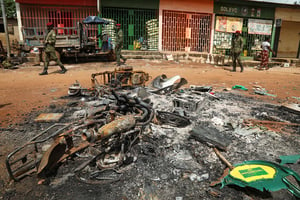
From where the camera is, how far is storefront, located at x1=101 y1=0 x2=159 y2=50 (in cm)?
1323

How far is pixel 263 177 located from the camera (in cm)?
238

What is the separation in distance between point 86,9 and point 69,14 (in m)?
1.81

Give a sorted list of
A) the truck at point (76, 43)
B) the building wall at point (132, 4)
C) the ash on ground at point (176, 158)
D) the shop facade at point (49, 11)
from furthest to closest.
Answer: the shop facade at point (49, 11)
the building wall at point (132, 4)
the truck at point (76, 43)
the ash on ground at point (176, 158)

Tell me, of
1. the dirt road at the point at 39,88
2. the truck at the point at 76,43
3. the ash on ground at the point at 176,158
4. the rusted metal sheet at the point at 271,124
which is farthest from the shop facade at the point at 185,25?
the rusted metal sheet at the point at 271,124

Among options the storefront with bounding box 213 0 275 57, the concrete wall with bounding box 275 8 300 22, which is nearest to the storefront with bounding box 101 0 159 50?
the storefront with bounding box 213 0 275 57

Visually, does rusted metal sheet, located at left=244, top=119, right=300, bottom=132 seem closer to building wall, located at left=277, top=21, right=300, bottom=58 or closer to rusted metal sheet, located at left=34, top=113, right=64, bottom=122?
rusted metal sheet, located at left=34, top=113, right=64, bottom=122

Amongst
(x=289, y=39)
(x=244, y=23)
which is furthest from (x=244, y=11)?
(x=289, y=39)

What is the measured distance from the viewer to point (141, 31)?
1419 cm

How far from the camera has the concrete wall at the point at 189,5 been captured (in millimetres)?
13773

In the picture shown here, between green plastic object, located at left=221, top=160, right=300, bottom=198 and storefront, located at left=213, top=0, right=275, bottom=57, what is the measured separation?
546 inches

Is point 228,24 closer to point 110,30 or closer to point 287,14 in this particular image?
point 287,14

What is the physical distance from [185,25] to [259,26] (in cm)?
613

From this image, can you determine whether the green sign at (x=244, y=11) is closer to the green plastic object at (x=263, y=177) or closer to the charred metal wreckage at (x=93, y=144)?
the charred metal wreckage at (x=93, y=144)

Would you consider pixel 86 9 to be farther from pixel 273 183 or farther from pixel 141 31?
pixel 273 183
